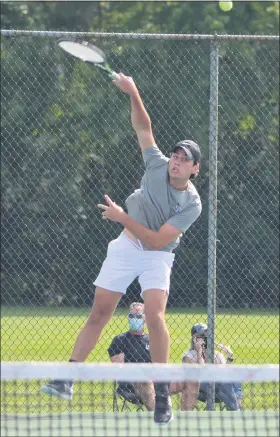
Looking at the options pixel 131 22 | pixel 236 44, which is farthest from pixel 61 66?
pixel 131 22

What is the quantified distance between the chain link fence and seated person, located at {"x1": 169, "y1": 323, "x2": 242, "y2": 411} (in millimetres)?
3083

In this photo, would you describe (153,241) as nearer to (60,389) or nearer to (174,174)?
(174,174)

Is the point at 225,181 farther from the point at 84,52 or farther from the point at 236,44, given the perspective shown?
the point at 84,52

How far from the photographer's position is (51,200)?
38.3 ft

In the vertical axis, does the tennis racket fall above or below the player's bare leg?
above

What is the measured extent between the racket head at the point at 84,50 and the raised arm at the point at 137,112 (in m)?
0.26

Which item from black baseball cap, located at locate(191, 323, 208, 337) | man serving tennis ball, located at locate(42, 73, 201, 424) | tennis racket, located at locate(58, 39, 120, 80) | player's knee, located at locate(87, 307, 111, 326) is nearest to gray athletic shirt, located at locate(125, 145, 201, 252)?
man serving tennis ball, located at locate(42, 73, 201, 424)

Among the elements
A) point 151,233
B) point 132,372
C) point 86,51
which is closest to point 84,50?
point 86,51

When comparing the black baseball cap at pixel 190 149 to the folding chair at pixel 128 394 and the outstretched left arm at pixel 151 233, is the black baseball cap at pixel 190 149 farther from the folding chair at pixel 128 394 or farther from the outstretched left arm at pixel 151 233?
the folding chair at pixel 128 394

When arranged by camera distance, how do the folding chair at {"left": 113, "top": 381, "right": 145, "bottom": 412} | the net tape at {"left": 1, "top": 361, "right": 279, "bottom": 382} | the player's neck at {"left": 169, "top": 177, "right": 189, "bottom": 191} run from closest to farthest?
the net tape at {"left": 1, "top": 361, "right": 279, "bottom": 382} → the player's neck at {"left": 169, "top": 177, "right": 189, "bottom": 191} → the folding chair at {"left": 113, "top": 381, "right": 145, "bottom": 412}

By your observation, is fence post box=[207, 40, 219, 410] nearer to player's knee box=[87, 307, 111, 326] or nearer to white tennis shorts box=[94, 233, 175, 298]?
white tennis shorts box=[94, 233, 175, 298]

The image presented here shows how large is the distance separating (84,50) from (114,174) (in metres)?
5.43

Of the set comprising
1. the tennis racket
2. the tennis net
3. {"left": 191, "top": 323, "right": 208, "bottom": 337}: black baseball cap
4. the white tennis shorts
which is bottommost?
the tennis net

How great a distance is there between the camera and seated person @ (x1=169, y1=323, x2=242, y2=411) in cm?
683
